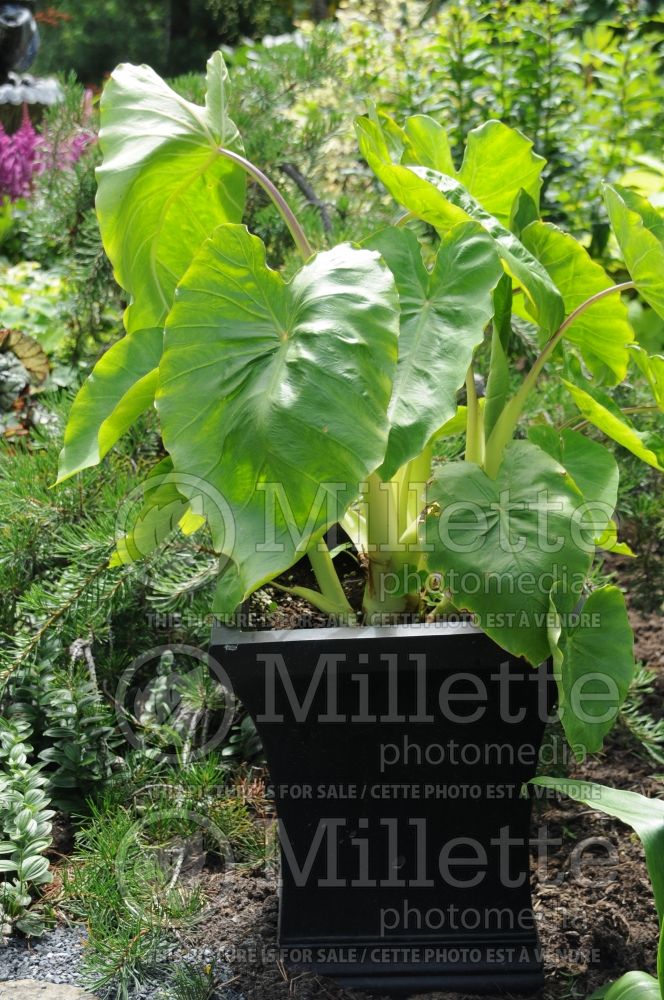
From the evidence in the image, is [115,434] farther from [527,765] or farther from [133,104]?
[527,765]

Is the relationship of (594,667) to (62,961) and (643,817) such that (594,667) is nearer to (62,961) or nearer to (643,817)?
(643,817)

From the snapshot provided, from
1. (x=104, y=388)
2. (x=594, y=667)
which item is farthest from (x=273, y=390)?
(x=594, y=667)

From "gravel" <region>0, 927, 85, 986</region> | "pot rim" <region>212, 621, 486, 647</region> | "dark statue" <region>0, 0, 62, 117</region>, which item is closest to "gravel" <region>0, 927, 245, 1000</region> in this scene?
"gravel" <region>0, 927, 85, 986</region>

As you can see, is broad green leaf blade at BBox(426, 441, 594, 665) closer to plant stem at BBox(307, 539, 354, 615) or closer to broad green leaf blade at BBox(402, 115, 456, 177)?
plant stem at BBox(307, 539, 354, 615)

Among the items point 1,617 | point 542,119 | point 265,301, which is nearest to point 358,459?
point 265,301

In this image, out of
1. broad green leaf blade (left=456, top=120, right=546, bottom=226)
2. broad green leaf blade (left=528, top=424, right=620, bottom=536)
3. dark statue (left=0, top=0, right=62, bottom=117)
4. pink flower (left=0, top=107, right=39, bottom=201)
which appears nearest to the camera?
broad green leaf blade (left=528, top=424, right=620, bottom=536)

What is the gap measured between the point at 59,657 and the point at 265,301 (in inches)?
31.6

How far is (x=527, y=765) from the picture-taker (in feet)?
3.36

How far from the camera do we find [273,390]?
837mm

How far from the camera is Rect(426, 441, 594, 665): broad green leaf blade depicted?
0.88m

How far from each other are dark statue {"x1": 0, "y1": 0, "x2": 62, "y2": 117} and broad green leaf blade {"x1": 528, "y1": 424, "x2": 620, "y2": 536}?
4116mm

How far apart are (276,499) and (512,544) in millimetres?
228

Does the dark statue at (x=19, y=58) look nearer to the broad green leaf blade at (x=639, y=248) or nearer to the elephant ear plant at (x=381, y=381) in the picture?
the elephant ear plant at (x=381, y=381)

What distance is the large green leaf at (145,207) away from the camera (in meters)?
1.02
